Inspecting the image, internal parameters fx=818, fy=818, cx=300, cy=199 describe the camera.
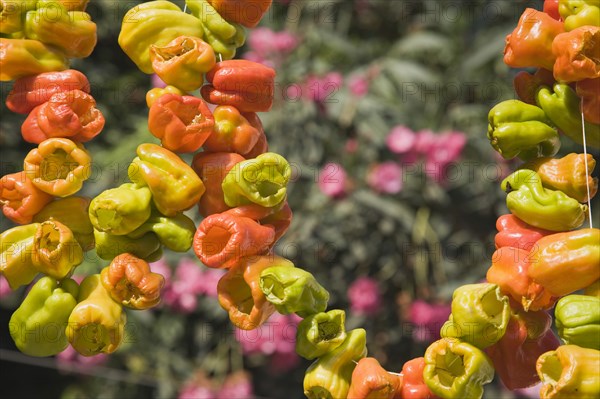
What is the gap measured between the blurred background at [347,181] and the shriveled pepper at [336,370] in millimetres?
1031

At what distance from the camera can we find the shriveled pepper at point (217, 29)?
709mm

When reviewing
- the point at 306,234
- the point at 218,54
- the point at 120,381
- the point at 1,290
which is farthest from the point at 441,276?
the point at 218,54

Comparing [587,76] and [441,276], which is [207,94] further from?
[441,276]

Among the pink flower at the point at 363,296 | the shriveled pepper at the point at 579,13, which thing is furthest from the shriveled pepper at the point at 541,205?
the pink flower at the point at 363,296

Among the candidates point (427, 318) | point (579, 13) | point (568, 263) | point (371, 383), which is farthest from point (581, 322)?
point (427, 318)

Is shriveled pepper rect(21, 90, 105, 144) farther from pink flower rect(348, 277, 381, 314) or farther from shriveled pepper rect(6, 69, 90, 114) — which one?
pink flower rect(348, 277, 381, 314)

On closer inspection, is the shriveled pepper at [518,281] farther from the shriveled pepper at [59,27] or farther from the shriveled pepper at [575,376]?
the shriveled pepper at [59,27]

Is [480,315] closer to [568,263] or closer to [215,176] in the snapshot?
[568,263]

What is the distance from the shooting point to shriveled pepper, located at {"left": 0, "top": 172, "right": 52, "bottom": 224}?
672mm

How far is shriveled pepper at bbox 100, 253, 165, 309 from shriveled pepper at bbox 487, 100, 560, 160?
301mm

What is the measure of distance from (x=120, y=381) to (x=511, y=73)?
47.5 inches

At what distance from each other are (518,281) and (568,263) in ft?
0.15

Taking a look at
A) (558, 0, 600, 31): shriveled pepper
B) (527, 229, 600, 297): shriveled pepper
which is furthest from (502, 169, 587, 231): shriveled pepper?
(558, 0, 600, 31): shriveled pepper

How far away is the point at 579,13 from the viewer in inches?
26.1
